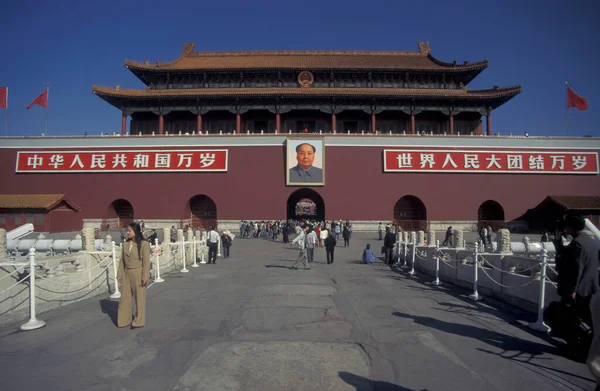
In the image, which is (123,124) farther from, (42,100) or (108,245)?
(108,245)

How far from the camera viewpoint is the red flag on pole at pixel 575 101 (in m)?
22.3

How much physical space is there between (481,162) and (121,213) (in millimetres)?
23442

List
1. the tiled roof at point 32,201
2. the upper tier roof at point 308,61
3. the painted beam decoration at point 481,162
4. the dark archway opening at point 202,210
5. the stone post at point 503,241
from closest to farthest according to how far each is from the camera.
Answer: the stone post at point 503,241 → the tiled roof at point 32,201 → the painted beam decoration at point 481,162 → the dark archway opening at point 202,210 → the upper tier roof at point 308,61

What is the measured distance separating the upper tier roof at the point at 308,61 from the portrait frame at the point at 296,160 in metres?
6.55

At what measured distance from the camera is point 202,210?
954 inches

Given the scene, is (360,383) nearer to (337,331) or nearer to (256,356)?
(256,356)

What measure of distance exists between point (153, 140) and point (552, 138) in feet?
83.2

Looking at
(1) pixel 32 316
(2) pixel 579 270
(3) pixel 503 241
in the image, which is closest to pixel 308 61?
(3) pixel 503 241

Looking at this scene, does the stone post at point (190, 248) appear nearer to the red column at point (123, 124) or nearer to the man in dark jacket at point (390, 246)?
the man in dark jacket at point (390, 246)

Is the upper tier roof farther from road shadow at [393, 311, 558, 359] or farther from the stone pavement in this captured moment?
road shadow at [393, 311, 558, 359]

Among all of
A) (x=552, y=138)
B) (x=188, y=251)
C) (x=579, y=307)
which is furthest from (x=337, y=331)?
(x=552, y=138)

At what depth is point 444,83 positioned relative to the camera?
26.8 m

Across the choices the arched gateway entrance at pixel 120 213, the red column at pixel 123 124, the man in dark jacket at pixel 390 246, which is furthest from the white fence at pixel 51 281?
the red column at pixel 123 124

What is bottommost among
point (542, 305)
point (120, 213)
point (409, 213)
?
point (542, 305)
